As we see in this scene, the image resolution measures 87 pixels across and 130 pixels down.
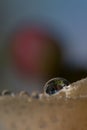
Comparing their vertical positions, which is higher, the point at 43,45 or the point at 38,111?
the point at 38,111

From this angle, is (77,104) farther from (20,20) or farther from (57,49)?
(20,20)

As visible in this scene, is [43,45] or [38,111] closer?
[38,111]

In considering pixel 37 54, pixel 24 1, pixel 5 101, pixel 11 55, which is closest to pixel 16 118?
pixel 5 101

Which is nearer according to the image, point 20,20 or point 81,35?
point 81,35

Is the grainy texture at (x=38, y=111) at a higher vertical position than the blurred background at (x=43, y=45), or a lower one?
higher

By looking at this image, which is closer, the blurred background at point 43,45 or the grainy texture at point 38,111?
the grainy texture at point 38,111
